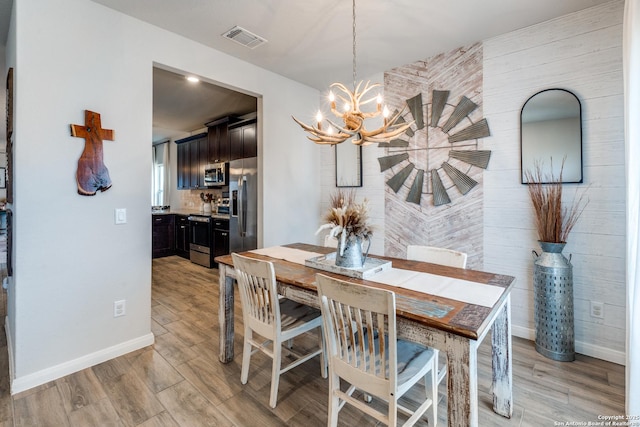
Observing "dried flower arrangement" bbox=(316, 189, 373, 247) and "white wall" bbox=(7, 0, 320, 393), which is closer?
"dried flower arrangement" bbox=(316, 189, 373, 247)

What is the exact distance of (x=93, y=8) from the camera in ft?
7.52

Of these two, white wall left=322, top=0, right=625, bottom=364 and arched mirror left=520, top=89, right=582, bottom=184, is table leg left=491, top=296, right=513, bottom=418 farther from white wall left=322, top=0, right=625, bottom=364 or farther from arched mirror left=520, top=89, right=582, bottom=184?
arched mirror left=520, top=89, right=582, bottom=184

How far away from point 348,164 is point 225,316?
2.51 meters

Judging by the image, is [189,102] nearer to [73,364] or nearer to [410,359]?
[73,364]

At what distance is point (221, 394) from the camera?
1945 mm

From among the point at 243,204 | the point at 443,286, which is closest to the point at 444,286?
the point at 443,286

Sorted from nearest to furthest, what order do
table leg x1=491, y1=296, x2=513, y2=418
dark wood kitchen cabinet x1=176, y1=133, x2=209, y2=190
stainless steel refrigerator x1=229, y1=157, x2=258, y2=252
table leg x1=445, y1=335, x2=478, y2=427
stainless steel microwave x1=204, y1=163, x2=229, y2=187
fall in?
table leg x1=445, y1=335, x2=478, y2=427
table leg x1=491, y1=296, x2=513, y2=418
stainless steel refrigerator x1=229, y1=157, x2=258, y2=252
stainless steel microwave x1=204, y1=163, x2=229, y2=187
dark wood kitchen cabinet x1=176, y1=133, x2=209, y2=190

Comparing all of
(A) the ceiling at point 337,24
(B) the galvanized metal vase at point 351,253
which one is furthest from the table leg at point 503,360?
(A) the ceiling at point 337,24

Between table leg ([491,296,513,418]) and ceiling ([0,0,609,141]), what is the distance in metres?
2.29

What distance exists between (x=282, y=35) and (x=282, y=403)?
300 cm

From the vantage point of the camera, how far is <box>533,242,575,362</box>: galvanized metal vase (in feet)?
7.64

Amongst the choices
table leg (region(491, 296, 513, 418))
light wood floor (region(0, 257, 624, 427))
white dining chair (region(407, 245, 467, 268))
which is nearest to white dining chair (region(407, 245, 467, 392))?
white dining chair (region(407, 245, 467, 268))

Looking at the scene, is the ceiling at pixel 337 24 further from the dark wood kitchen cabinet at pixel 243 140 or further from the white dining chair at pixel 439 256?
the white dining chair at pixel 439 256

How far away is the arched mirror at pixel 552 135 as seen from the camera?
2.46 metres
